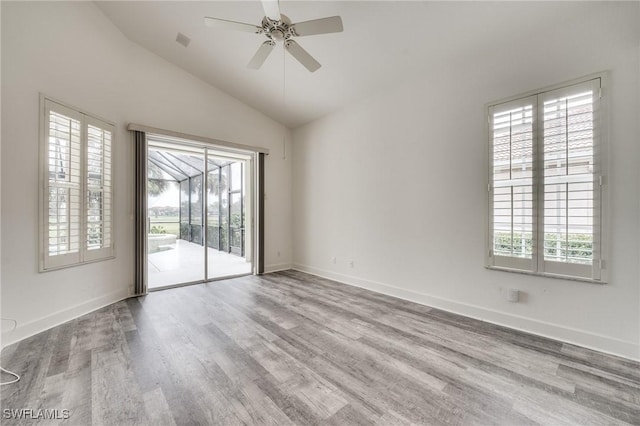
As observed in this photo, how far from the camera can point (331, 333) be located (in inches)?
111

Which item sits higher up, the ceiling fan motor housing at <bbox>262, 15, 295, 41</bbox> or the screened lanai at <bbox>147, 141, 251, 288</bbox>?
the ceiling fan motor housing at <bbox>262, 15, 295, 41</bbox>

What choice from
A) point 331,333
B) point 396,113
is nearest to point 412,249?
point 331,333

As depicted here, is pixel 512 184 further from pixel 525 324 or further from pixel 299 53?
pixel 299 53

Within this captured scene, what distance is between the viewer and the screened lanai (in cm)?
489

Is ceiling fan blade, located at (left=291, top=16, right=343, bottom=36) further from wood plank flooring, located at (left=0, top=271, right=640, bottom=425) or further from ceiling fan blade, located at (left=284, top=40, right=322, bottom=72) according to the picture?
wood plank flooring, located at (left=0, top=271, right=640, bottom=425)

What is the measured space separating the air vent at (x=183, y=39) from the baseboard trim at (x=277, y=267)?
412 cm

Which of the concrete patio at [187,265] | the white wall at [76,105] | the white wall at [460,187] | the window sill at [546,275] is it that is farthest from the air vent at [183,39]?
the window sill at [546,275]

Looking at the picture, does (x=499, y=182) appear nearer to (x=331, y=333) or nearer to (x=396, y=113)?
(x=396, y=113)

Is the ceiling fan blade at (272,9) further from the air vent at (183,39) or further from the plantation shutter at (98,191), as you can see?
the plantation shutter at (98,191)

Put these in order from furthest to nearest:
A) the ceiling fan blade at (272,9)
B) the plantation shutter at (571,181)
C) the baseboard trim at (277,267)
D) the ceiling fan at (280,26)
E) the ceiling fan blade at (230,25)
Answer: the baseboard trim at (277,267)
the plantation shutter at (571,181)
the ceiling fan blade at (230,25)
the ceiling fan at (280,26)
the ceiling fan blade at (272,9)

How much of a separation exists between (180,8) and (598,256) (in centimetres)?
530

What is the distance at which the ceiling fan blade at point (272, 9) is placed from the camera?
211cm

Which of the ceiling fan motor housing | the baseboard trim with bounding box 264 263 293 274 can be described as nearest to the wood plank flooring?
the baseboard trim with bounding box 264 263 293 274

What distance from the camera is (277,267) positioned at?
5.84 meters
